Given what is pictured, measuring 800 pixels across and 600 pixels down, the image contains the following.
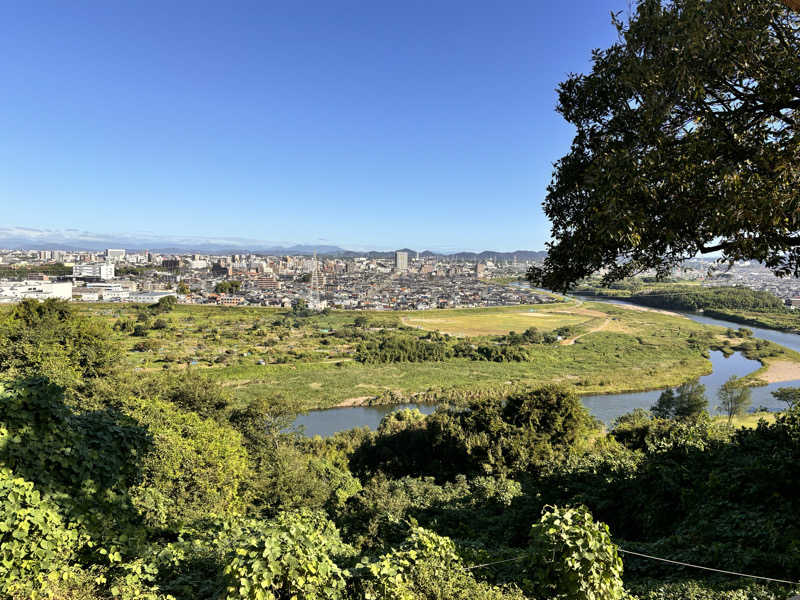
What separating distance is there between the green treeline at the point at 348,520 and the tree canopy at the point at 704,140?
1875 millimetres

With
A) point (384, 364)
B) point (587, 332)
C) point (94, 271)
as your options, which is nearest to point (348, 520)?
point (384, 364)

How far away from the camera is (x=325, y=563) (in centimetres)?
257

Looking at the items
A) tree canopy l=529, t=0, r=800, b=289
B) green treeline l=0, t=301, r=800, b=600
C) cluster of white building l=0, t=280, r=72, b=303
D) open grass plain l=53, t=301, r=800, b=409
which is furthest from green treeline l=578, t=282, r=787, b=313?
cluster of white building l=0, t=280, r=72, b=303

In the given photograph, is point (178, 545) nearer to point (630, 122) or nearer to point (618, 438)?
point (630, 122)

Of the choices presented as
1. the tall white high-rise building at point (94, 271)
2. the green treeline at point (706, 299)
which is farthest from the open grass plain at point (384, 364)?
the tall white high-rise building at point (94, 271)

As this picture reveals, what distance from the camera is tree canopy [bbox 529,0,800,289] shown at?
7.46ft

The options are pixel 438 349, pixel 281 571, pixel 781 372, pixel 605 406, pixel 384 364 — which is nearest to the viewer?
pixel 281 571

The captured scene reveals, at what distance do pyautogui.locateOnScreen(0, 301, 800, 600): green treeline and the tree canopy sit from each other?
6.15 feet

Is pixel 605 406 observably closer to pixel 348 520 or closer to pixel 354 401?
pixel 354 401

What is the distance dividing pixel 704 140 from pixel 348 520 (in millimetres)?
6351

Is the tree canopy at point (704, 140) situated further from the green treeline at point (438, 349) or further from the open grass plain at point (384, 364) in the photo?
the green treeline at point (438, 349)

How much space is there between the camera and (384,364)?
31906 mm

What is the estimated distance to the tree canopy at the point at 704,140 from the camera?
89.5 inches

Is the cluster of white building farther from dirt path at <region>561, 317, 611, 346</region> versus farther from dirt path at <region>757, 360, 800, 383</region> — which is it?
dirt path at <region>757, 360, 800, 383</region>
